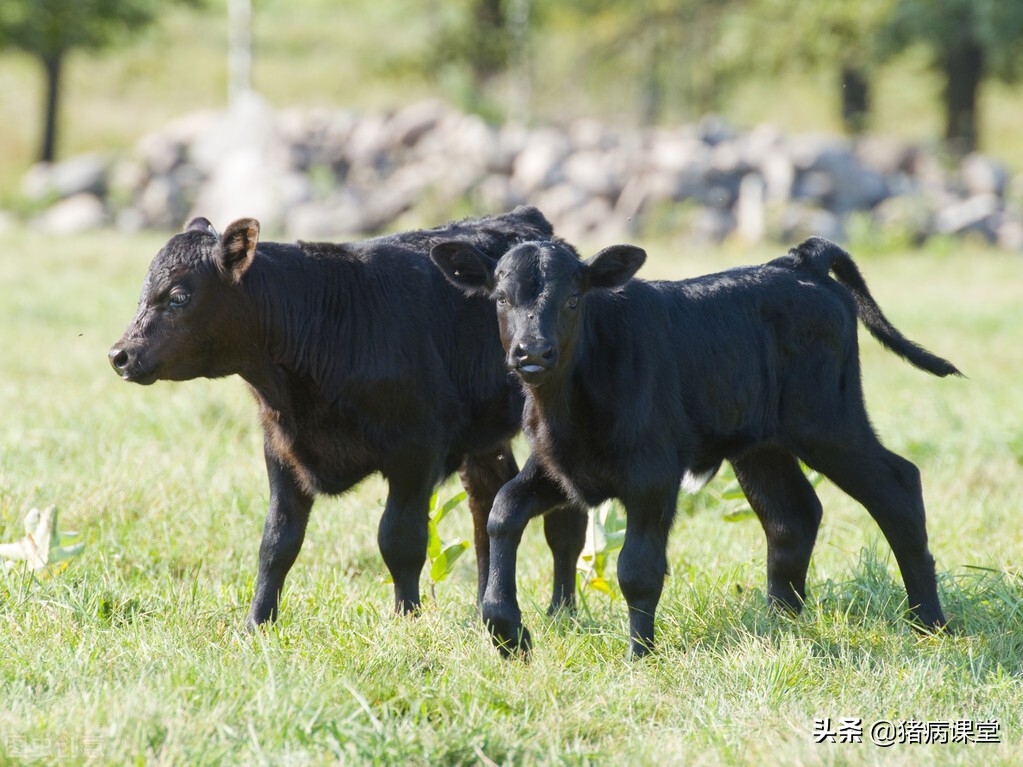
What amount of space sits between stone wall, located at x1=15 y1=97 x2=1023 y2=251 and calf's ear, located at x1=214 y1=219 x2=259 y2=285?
14.9 m

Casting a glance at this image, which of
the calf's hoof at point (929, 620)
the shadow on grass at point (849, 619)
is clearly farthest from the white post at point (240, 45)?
the calf's hoof at point (929, 620)

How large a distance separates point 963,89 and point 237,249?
27640 mm

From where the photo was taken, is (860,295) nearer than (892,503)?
No

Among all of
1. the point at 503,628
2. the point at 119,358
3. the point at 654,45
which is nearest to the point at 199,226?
the point at 119,358

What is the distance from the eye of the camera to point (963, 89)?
96.4ft

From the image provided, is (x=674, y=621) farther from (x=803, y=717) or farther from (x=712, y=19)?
(x=712, y=19)

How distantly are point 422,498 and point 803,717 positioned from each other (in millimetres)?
1721

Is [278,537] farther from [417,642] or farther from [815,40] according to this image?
[815,40]

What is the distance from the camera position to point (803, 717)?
13.4 feet

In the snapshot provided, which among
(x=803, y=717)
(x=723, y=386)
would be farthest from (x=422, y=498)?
(x=803, y=717)

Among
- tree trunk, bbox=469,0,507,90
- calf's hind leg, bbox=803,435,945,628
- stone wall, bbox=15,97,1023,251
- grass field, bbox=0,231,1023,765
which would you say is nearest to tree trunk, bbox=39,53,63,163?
stone wall, bbox=15,97,1023,251

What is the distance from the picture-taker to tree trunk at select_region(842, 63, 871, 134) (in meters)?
31.1

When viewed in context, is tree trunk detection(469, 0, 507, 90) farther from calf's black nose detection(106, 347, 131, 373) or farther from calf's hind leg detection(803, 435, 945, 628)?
calf's black nose detection(106, 347, 131, 373)

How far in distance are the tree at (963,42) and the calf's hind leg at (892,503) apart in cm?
2274
